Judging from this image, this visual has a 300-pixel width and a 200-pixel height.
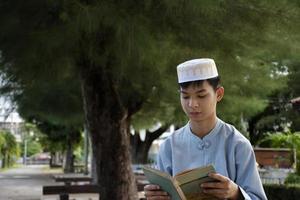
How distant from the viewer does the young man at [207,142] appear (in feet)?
8.21

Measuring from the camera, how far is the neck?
259cm

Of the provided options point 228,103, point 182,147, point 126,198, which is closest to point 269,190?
point 228,103

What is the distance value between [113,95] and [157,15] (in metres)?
3.95

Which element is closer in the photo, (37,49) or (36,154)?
(37,49)

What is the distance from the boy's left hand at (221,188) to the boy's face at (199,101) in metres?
0.35

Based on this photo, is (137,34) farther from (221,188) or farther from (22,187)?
(22,187)

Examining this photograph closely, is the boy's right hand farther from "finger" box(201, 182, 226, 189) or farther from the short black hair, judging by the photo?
the short black hair

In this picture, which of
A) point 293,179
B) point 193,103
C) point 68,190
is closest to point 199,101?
point 193,103


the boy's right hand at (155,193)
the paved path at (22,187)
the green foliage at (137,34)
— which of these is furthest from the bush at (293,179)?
the boy's right hand at (155,193)

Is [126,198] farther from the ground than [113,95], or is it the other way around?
[113,95]

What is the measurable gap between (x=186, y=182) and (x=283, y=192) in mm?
8879

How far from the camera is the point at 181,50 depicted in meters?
6.87

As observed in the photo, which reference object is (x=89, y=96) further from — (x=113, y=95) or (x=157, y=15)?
(x=157, y=15)

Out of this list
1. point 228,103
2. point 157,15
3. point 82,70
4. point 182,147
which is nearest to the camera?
point 182,147
